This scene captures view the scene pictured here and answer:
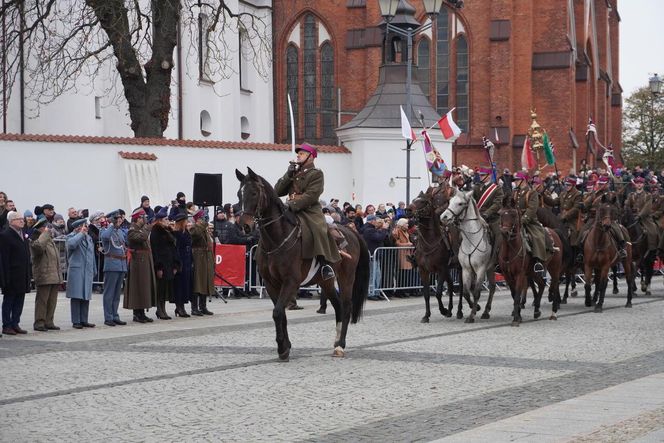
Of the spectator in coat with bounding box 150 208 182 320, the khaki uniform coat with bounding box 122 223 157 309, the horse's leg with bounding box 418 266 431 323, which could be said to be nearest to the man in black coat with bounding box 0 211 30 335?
the khaki uniform coat with bounding box 122 223 157 309

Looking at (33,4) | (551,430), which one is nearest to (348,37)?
(33,4)

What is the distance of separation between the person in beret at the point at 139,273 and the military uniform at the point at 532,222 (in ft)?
20.7

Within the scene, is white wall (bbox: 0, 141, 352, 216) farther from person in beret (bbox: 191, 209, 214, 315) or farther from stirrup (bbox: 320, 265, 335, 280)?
stirrup (bbox: 320, 265, 335, 280)

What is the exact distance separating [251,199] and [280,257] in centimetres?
87

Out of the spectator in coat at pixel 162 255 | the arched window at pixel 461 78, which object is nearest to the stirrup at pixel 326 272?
the spectator in coat at pixel 162 255

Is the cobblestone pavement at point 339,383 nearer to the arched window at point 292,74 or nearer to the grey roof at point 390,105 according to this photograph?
the grey roof at point 390,105

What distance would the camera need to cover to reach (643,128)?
93.6 m

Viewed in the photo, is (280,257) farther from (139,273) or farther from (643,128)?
(643,128)

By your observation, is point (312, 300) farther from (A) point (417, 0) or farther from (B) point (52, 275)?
(A) point (417, 0)

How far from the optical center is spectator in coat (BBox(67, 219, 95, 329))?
19.2 m

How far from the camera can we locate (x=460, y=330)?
18.7 m

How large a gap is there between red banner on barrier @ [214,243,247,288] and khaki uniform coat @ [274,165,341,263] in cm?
1089

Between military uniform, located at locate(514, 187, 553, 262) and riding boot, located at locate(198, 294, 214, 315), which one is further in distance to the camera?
riding boot, located at locate(198, 294, 214, 315)

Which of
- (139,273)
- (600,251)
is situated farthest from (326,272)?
(600,251)
